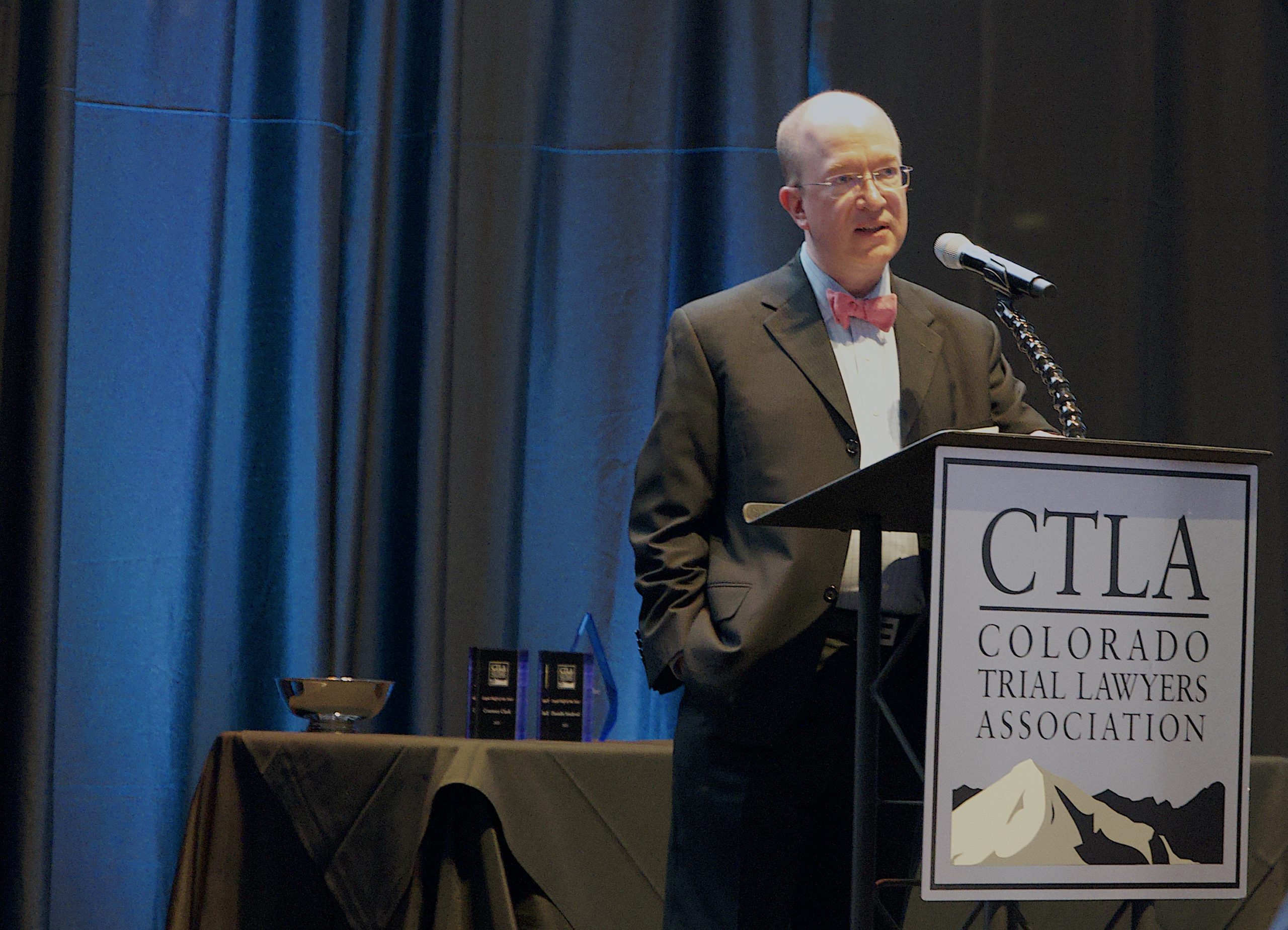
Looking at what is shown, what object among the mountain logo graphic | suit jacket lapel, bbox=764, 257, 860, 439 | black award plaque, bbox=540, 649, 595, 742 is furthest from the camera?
black award plaque, bbox=540, 649, 595, 742

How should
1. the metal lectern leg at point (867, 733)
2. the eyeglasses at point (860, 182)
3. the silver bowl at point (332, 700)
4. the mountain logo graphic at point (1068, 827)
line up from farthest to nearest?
1. the silver bowl at point (332, 700)
2. the eyeglasses at point (860, 182)
3. the metal lectern leg at point (867, 733)
4. the mountain logo graphic at point (1068, 827)

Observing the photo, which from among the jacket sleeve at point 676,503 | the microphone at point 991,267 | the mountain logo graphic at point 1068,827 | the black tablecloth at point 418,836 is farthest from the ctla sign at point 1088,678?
the black tablecloth at point 418,836

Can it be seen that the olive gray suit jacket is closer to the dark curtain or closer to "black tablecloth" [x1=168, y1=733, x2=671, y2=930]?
"black tablecloth" [x1=168, y1=733, x2=671, y2=930]

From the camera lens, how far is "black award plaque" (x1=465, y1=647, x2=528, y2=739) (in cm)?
260

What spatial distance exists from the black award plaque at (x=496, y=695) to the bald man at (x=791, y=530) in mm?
662

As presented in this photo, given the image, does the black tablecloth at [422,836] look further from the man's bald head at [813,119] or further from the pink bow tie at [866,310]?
the man's bald head at [813,119]

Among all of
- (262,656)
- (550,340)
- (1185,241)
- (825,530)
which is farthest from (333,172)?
(1185,241)

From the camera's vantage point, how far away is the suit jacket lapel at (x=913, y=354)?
6.41ft

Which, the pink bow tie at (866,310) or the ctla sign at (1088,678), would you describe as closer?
the ctla sign at (1088,678)

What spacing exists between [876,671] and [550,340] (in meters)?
1.98

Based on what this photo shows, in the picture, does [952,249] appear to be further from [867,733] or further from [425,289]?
[425,289]

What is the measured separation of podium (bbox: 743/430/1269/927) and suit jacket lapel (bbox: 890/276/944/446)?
517 mm

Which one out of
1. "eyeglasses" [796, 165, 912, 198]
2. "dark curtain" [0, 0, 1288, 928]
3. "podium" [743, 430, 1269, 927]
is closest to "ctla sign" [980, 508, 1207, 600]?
"podium" [743, 430, 1269, 927]

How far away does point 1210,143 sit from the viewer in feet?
11.7
